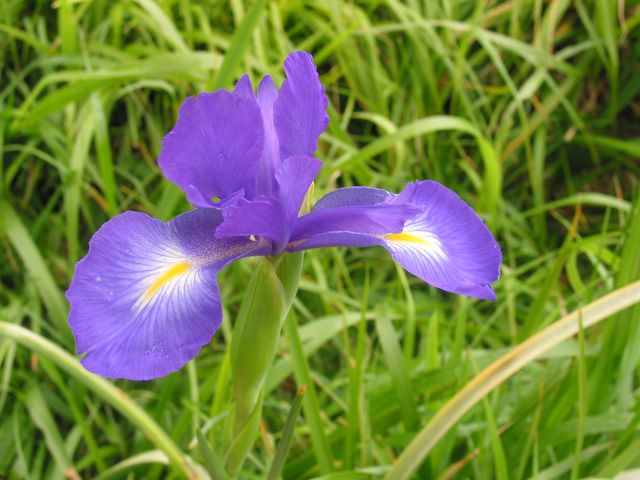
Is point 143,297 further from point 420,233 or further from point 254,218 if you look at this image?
point 420,233

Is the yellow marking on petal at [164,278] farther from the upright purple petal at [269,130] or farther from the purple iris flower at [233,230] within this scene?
the upright purple petal at [269,130]

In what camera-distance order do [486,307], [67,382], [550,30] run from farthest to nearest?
[550,30]
[486,307]
[67,382]

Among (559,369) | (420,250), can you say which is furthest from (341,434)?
(420,250)

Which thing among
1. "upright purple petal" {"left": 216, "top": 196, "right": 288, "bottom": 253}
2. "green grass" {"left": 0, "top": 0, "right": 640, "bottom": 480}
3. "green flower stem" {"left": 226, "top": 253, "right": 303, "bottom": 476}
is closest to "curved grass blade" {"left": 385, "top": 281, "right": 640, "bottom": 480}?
"green grass" {"left": 0, "top": 0, "right": 640, "bottom": 480}

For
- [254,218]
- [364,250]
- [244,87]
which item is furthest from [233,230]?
[364,250]

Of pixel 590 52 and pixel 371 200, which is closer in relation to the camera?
pixel 371 200

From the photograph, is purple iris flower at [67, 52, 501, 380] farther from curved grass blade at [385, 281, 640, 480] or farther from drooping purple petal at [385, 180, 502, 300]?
curved grass blade at [385, 281, 640, 480]

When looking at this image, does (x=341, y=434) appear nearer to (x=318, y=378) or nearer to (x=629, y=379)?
(x=318, y=378)

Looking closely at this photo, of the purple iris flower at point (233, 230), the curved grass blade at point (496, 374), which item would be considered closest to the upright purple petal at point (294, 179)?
the purple iris flower at point (233, 230)
